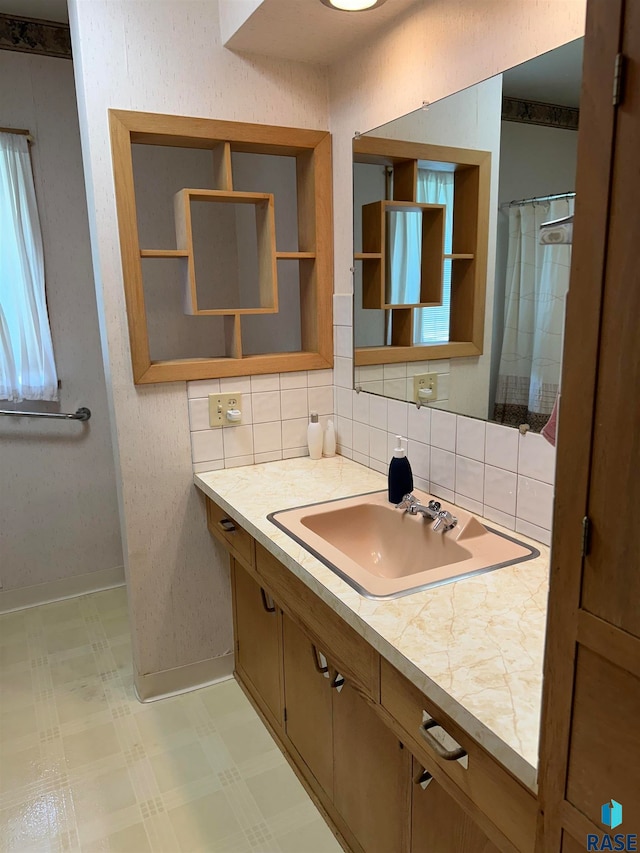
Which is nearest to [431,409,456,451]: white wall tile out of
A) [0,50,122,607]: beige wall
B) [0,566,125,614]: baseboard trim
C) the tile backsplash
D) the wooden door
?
the tile backsplash

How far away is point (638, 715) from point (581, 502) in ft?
0.71

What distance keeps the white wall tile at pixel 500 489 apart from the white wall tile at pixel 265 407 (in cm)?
91

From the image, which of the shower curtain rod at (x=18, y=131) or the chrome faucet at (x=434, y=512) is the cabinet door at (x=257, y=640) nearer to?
the chrome faucet at (x=434, y=512)

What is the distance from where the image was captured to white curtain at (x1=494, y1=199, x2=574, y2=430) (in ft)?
Answer: 4.28

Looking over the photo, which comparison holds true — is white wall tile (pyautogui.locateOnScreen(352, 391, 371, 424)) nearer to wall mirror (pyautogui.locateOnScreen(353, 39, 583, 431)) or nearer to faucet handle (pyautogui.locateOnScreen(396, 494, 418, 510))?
wall mirror (pyautogui.locateOnScreen(353, 39, 583, 431))

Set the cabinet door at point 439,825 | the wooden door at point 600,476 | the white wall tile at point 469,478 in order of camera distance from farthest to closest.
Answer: the white wall tile at point 469,478
the cabinet door at point 439,825
the wooden door at point 600,476

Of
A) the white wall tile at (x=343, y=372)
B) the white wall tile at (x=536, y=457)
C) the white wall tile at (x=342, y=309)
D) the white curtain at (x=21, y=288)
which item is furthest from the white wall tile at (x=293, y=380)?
the white curtain at (x=21, y=288)

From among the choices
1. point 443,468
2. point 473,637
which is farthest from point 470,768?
point 443,468

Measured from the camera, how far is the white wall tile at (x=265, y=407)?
2184 mm

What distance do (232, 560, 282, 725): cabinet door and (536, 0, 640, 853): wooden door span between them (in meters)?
1.29

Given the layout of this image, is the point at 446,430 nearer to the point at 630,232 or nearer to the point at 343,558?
the point at 343,558

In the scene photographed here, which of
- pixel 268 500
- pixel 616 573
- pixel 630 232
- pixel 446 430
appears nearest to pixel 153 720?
pixel 268 500

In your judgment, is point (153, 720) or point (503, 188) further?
point (153, 720)

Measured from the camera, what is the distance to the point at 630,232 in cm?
54
